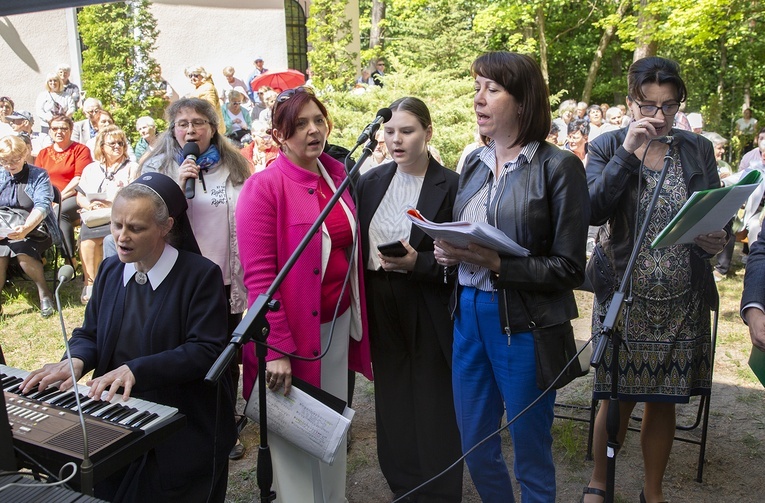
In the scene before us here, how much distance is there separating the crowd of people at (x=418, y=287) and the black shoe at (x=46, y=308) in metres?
3.58

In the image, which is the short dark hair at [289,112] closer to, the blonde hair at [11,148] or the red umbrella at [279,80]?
the blonde hair at [11,148]

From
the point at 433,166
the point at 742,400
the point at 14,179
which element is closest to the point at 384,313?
the point at 433,166

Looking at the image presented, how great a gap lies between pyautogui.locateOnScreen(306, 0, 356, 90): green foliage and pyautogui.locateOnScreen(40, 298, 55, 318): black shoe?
10702mm

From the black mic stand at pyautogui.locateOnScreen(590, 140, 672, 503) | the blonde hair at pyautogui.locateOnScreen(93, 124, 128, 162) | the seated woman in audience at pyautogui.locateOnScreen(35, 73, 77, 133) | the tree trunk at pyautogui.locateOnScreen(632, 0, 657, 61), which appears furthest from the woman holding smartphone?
the tree trunk at pyautogui.locateOnScreen(632, 0, 657, 61)

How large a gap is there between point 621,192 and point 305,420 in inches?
62.7

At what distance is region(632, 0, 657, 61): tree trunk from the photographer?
13.3 m

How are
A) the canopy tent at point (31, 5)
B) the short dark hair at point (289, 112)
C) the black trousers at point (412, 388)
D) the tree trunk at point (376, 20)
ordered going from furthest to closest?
the tree trunk at point (376, 20), the black trousers at point (412, 388), the short dark hair at point (289, 112), the canopy tent at point (31, 5)

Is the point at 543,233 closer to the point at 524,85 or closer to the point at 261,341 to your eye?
the point at 524,85

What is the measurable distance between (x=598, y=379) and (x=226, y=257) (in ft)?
6.85

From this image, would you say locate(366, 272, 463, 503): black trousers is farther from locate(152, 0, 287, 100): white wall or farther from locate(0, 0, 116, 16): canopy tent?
locate(152, 0, 287, 100): white wall

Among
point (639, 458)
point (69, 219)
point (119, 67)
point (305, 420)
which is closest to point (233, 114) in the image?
point (119, 67)

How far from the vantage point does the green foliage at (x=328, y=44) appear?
16.7 meters

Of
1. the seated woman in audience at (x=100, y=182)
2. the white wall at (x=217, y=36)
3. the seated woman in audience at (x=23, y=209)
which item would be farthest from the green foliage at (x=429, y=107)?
the white wall at (x=217, y=36)

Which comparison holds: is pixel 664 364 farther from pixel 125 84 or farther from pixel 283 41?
pixel 283 41
